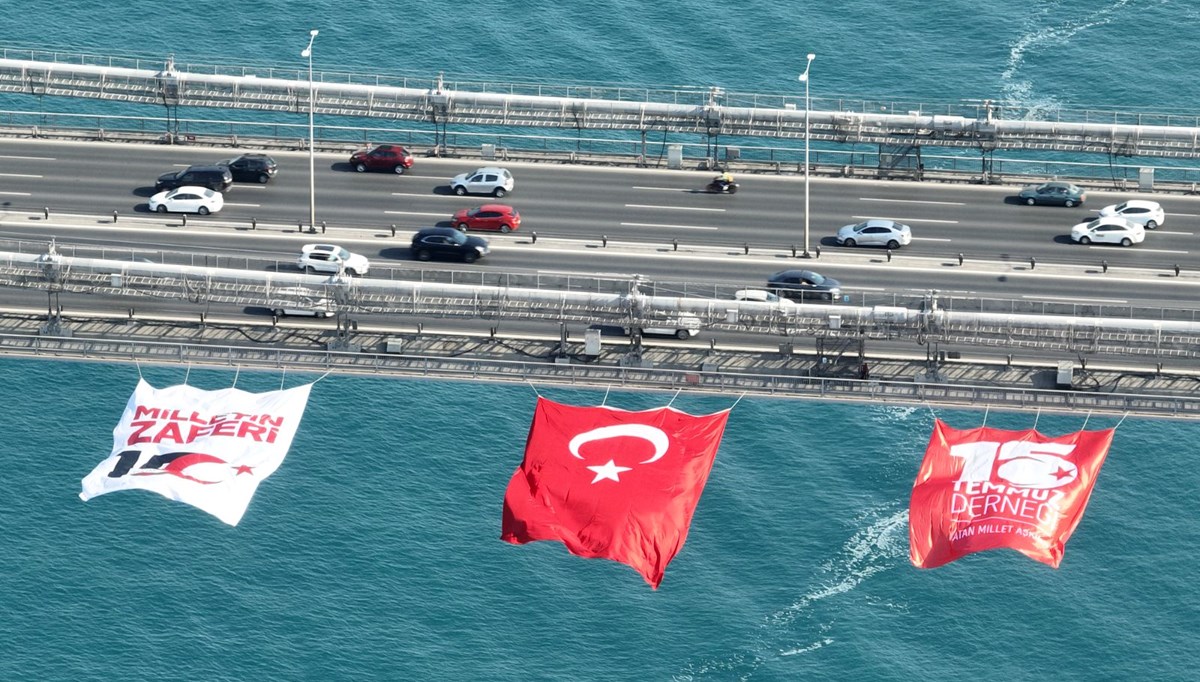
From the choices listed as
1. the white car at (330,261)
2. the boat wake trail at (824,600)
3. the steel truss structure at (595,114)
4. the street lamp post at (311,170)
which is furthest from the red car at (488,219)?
the boat wake trail at (824,600)

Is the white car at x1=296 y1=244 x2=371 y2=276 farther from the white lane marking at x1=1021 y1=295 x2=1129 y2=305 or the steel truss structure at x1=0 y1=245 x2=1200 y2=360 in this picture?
the white lane marking at x1=1021 y1=295 x2=1129 y2=305

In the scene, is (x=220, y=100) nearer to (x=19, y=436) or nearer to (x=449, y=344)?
(x=19, y=436)

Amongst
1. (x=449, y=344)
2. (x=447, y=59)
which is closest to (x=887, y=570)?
(x=449, y=344)

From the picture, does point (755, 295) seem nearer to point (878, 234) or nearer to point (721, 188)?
point (878, 234)

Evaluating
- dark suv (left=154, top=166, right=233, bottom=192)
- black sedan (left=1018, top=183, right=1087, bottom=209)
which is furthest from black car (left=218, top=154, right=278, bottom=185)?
black sedan (left=1018, top=183, right=1087, bottom=209)

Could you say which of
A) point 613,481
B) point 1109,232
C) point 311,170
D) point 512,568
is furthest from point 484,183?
point 613,481

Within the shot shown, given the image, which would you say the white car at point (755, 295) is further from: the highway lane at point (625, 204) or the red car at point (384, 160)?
the red car at point (384, 160)
